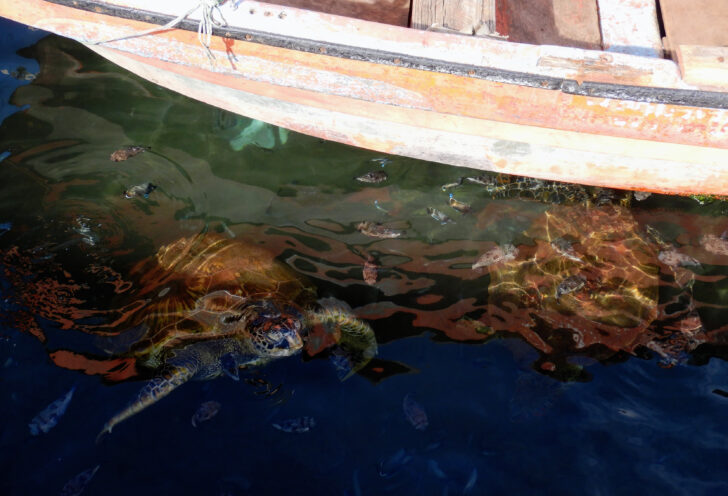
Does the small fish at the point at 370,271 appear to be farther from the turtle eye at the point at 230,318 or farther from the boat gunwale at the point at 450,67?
the boat gunwale at the point at 450,67

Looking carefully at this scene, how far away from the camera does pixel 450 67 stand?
3688mm

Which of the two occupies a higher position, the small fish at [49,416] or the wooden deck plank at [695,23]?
the wooden deck plank at [695,23]

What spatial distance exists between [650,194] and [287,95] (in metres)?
3.46

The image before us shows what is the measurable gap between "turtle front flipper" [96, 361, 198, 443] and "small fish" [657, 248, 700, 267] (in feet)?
12.8

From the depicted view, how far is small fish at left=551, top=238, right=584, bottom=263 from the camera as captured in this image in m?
4.52

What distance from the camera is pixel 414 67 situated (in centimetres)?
373

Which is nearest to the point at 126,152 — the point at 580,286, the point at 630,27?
the point at 580,286

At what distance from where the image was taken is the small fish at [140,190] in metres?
4.82

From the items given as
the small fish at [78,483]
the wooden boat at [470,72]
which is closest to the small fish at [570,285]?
the wooden boat at [470,72]

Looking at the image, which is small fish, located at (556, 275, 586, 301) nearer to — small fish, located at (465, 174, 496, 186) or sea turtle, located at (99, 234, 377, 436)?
small fish, located at (465, 174, 496, 186)

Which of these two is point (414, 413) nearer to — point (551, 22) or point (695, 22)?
point (551, 22)

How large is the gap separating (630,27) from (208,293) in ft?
13.3

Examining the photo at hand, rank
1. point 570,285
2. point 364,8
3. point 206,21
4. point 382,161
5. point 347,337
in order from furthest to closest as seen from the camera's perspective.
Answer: point 382,161 → point 364,8 → point 570,285 → point 347,337 → point 206,21

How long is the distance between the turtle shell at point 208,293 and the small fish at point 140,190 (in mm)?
659
